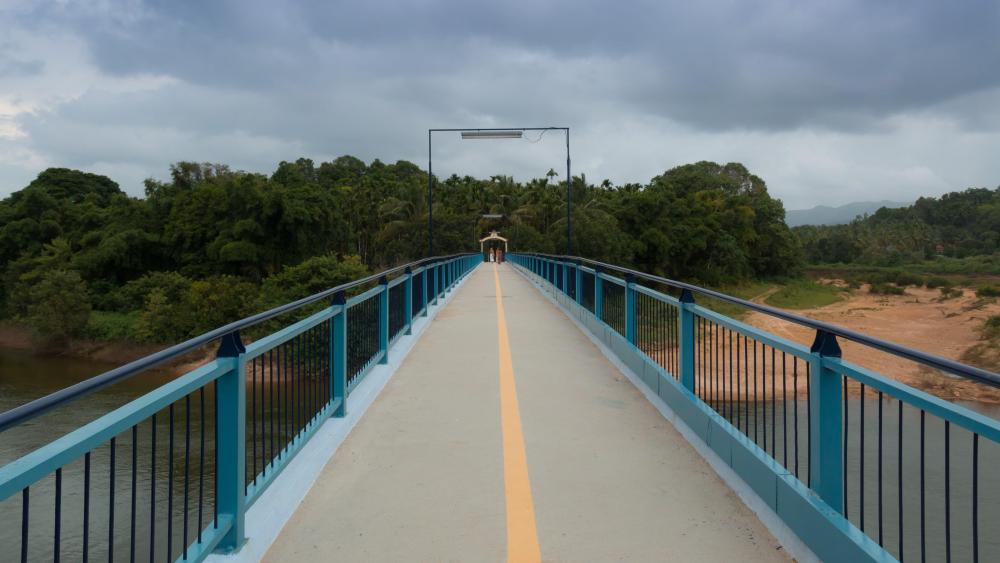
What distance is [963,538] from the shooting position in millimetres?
22844

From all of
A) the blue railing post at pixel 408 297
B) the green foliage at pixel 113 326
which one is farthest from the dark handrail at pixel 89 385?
the green foliage at pixel 113 326

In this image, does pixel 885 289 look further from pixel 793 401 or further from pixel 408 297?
pixel 793 401

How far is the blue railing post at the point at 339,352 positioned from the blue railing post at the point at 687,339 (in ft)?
9.73

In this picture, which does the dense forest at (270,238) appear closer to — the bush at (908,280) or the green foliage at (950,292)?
the bush at (908,280)

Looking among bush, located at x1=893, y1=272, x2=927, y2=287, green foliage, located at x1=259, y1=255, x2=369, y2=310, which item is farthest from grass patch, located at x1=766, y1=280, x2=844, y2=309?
green foliage, located at x1=259, y1=255, x2=369, y2=310

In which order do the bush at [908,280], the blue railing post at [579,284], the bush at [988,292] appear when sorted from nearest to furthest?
the blue railing post at [579,284] → the bush at [988,292] → the bush at [908,280]

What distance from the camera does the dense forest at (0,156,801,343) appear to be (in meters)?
56.7

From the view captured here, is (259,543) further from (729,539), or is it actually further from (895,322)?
(895,322)

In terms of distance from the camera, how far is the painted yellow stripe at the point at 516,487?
387cm

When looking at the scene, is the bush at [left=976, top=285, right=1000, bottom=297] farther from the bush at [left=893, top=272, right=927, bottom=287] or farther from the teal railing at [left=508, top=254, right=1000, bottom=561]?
the teal railing at [left=508, top=254, right=1000, bottom=561]

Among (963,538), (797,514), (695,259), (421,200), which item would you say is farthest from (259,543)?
(695,259)

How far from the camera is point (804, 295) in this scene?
82.6 m

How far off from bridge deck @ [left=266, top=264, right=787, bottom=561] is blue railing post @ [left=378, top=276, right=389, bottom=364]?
1.62ft

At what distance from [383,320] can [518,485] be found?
4354mm
